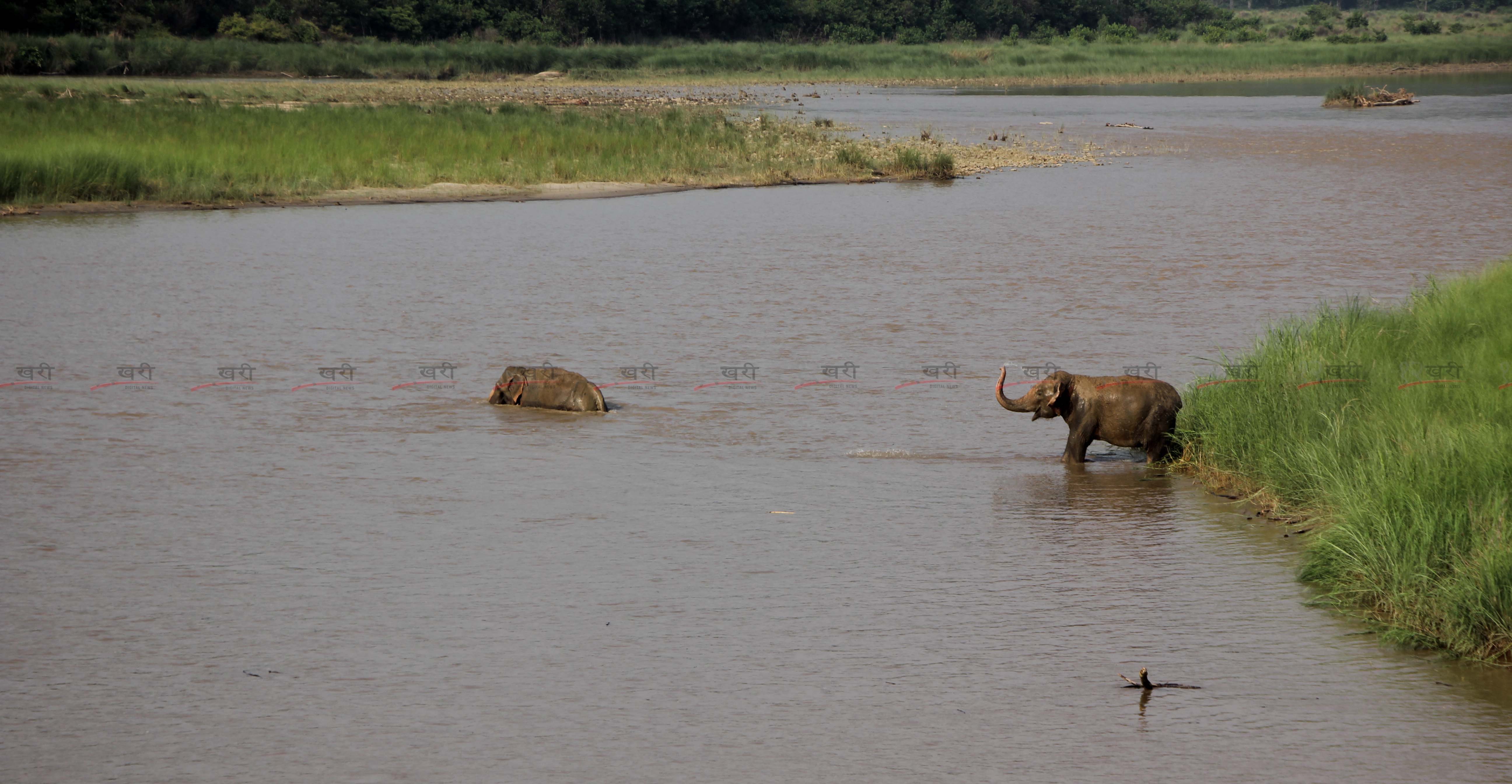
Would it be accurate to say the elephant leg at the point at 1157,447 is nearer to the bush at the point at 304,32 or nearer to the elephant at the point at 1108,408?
the elephant at the point at 1108,408

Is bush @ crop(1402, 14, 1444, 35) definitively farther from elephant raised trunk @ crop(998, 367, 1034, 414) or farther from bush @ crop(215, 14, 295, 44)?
elephant raised trunk @ crop(998, 367, 1034, 414)

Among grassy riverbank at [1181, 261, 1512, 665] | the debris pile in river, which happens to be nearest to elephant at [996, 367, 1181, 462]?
grassy riverbank at [1181, 261, 1512, 665]

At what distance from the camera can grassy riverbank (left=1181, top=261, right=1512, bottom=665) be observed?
7.21 meters

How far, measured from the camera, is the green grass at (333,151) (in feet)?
91.7

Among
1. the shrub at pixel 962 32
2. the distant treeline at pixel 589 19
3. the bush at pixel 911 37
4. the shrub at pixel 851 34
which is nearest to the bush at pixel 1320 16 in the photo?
the distant treeline at pixel 589 19

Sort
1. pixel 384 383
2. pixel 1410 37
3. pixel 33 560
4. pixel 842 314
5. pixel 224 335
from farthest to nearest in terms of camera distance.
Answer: pixel 1410 37
pixel 842 314
pixel 224 335
pixel 384 383
pixel 33 560

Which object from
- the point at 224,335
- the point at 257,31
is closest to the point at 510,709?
the point at 224,335

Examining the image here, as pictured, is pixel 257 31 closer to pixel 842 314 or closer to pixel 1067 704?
pixel 842 314

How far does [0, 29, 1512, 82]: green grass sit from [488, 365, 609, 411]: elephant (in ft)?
186

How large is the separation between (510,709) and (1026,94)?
2841 inches

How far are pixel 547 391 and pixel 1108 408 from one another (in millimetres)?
4539

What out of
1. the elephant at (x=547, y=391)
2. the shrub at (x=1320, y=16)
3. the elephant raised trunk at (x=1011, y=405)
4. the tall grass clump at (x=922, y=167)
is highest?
the shrub at (x=1320, y=16)

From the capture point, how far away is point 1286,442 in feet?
31.8

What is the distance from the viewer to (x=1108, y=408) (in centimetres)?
1065
